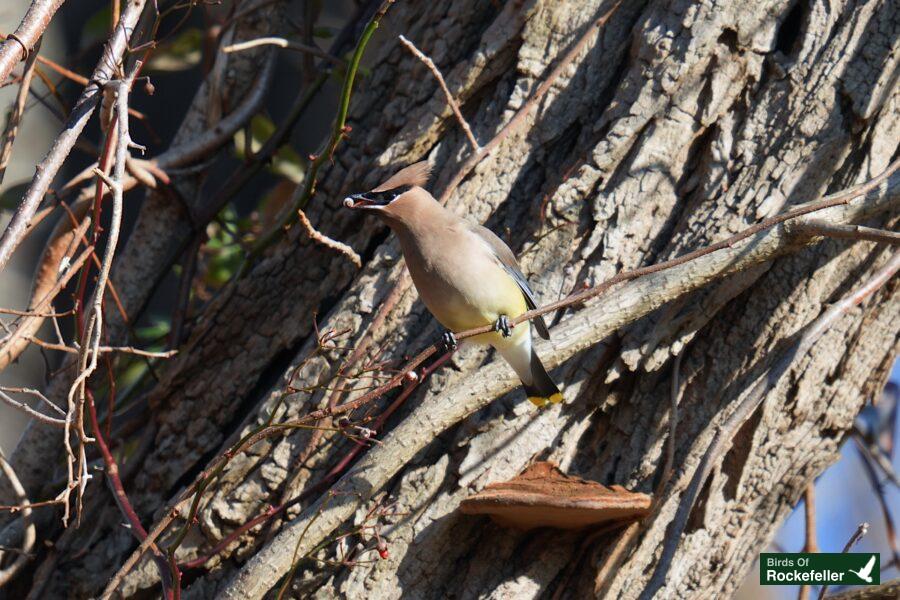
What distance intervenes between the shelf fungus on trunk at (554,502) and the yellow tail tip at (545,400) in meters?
0.19

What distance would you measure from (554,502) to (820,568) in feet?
3.69

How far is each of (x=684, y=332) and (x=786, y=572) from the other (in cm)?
87

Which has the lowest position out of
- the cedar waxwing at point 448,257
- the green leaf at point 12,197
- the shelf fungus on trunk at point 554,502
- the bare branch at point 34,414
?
the bare branch at point 34,414

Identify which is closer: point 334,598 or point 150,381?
point 334,598

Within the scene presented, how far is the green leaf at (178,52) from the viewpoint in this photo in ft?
14.7

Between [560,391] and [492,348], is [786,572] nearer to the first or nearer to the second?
[560,391]

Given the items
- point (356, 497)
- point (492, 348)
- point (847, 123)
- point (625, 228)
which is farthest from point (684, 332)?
point (356, 497)

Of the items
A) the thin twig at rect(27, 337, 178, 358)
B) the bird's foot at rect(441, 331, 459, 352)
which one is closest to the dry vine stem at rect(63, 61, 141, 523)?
the thin twig at rect(27, 337, 178, 358)

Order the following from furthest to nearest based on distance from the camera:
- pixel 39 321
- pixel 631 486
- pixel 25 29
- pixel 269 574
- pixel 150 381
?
1. pixel 150 381
2. pixel 39 321
3. pixel 631 486
4. pixel 269 574
5. pixel 25 29

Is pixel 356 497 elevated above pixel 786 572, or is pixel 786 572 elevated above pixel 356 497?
pixel 786 572

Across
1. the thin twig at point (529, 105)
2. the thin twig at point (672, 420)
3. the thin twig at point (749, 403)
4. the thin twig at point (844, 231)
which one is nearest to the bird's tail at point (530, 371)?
the thin twig at point (672, 420)

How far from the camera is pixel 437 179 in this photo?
10.9 ft

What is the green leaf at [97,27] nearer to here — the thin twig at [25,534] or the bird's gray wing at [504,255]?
the thin twig at [25,534]

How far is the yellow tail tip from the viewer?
2.94 meters
